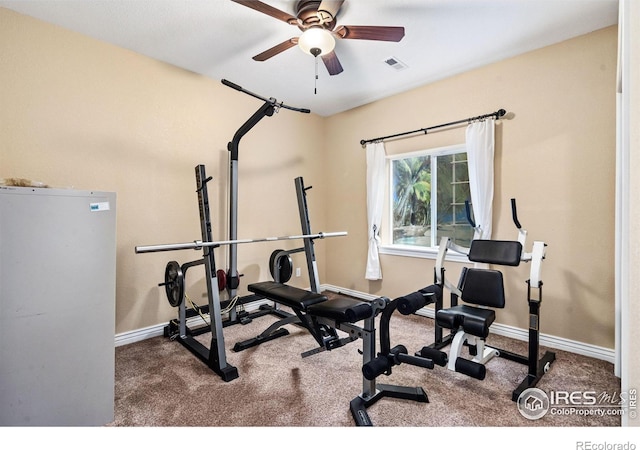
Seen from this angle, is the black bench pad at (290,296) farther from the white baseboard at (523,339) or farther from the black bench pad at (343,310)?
the white baseboard at (523,339)

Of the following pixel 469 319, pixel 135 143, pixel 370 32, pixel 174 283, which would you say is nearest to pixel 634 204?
pixel 469 319

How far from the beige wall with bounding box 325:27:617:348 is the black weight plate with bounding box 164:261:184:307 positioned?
2.67 m

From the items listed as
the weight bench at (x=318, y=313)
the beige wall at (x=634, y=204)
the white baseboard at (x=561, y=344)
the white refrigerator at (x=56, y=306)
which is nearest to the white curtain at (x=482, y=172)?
the white baseboard at (x=561, y=344)

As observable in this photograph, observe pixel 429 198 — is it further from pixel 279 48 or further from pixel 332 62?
pixel 279 48

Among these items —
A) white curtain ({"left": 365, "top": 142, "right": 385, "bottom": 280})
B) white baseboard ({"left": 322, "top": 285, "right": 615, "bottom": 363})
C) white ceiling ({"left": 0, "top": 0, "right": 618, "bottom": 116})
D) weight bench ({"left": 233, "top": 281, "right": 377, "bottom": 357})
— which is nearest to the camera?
weight bench ({"left": 233, "top": 281, "right": 377, "bottom": 357})

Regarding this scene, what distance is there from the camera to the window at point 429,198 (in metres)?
3.23

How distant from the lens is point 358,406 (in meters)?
1.69

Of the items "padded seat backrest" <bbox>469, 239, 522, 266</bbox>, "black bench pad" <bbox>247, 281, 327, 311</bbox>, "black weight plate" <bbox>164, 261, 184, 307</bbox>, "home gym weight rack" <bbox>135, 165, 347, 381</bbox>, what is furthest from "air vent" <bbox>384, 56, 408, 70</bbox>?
"black weight plate" <bbox>164, 261, 184, 307</bbox>

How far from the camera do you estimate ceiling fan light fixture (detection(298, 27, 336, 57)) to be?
2.00 metres

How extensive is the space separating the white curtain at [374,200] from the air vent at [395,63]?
3.03 feet

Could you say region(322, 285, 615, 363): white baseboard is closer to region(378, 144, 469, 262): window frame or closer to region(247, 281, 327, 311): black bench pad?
region(378, 144, 469, 262): window frame

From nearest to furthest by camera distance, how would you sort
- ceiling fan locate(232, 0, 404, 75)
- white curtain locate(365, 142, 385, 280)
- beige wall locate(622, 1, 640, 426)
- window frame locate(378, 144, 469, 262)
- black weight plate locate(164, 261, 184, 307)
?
1. beige wall locate(622, 1, 640, 426)
2. ceiling fan locate(232, 0, 404, 75)
3. black weight plate locate(164, 261, 184, 307)
4. window frame locate(378, 144, 469, 262)
5. white curtain locate(365, 142, 385, 280)

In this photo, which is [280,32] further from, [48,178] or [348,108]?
[48,178]

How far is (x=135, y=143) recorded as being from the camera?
9.02ft
